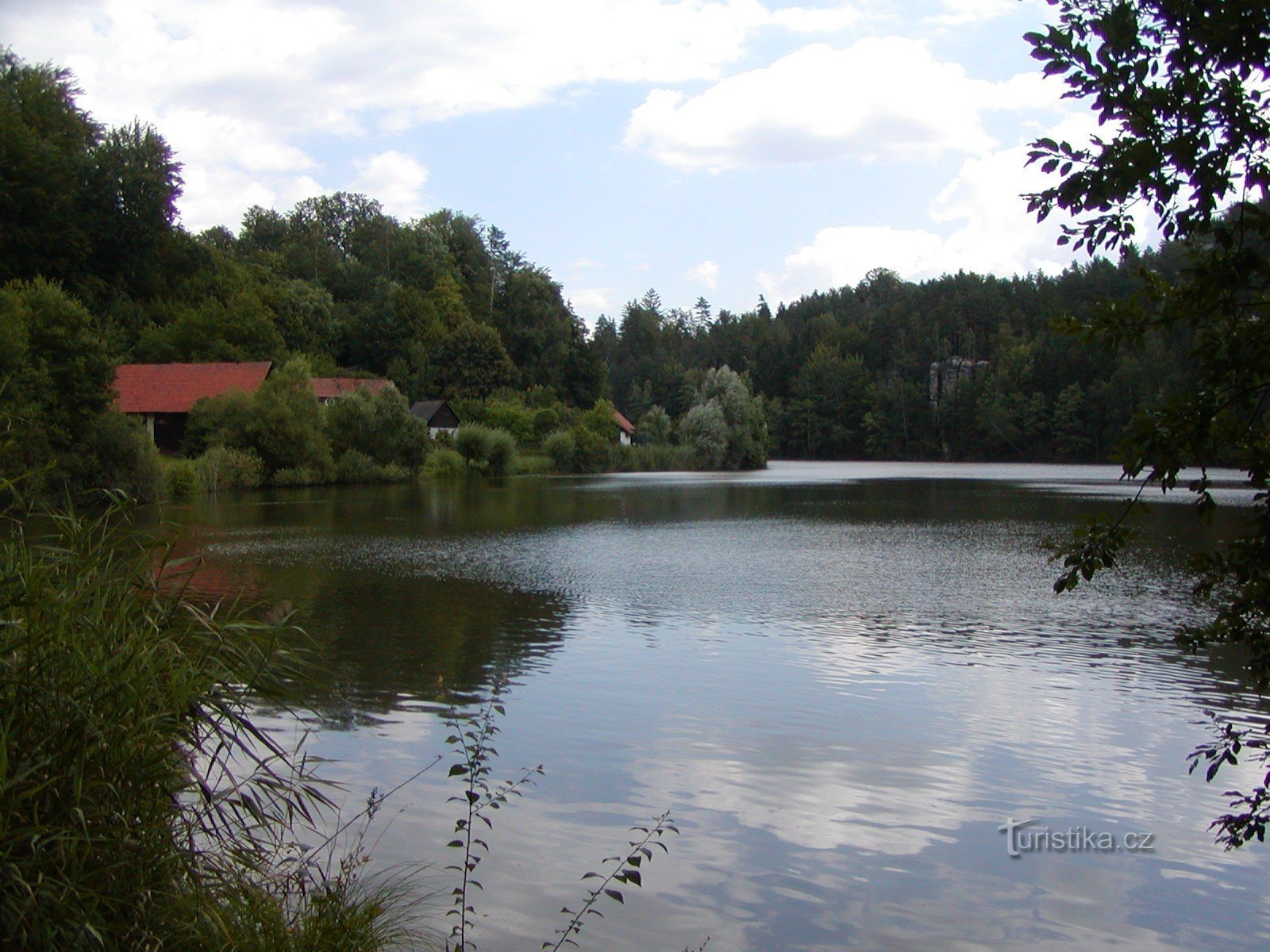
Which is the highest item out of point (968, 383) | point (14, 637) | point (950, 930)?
point (968, 383)

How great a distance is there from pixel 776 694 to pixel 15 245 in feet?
174

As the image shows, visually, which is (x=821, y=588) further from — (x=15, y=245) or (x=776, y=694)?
(x=15, y=245)

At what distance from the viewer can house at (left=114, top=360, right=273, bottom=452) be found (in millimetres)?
47312

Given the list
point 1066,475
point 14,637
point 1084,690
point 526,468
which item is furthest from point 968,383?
point 14,637

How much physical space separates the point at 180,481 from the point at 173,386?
48.6 ft

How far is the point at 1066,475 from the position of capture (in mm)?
59562

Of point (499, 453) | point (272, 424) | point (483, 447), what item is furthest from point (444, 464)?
point (272, 424)

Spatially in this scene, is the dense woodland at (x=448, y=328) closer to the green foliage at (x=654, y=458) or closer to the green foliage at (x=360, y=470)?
the green foliage at (x=654, y=458)

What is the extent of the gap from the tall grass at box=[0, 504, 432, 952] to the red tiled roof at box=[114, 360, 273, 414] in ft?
147

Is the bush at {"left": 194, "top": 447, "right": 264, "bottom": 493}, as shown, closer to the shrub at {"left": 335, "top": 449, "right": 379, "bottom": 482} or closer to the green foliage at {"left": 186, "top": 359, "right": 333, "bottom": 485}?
the green foliage at {"left": 186, "top": 359, "right": 333, "bottom": 485}

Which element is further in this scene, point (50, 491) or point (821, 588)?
point (50, 491)

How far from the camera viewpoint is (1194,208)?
270cm

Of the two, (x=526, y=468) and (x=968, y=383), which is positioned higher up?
(x=968, y=383)

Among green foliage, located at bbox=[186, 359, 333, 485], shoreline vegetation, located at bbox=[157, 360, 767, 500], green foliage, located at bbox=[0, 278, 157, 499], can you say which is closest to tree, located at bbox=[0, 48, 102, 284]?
green foliage, located at bbox=[186, 359, 333, 485]
